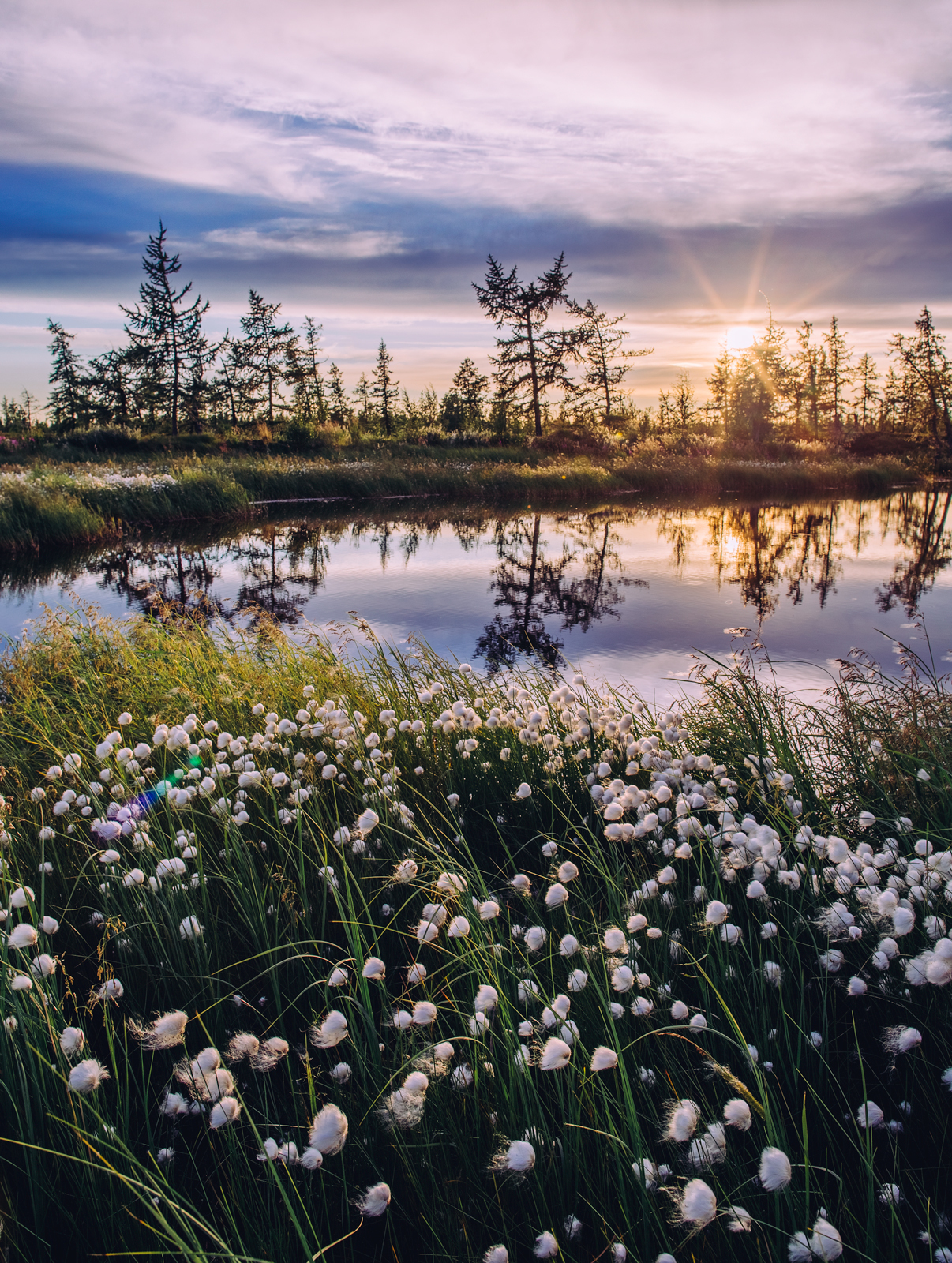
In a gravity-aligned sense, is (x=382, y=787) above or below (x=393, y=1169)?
above

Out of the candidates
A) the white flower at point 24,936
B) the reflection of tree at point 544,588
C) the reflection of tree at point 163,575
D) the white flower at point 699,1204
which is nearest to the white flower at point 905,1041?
the white flower at point 699,1204

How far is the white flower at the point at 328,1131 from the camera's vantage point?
129 cm

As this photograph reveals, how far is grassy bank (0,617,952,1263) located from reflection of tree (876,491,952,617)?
824 centimetres

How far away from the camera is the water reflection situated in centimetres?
966

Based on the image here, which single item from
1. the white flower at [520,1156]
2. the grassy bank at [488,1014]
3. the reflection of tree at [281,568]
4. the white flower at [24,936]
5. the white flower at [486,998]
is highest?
the reflection of tree at [281,568]

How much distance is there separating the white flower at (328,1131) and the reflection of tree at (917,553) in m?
10.7

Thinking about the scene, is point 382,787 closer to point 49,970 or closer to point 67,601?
point 49,970

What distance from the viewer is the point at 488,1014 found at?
6.31 feet

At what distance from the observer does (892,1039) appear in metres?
1.80

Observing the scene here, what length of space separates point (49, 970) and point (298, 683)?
124 inches

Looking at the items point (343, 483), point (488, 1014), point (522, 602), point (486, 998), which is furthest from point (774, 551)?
point (486, 998)

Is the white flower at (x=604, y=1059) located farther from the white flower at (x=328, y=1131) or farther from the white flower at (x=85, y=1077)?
the white flower at (x=85, y=1077)

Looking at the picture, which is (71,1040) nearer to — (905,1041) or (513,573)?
(905,1041)

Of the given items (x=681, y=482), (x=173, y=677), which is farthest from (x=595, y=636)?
(x=681, y=482)
